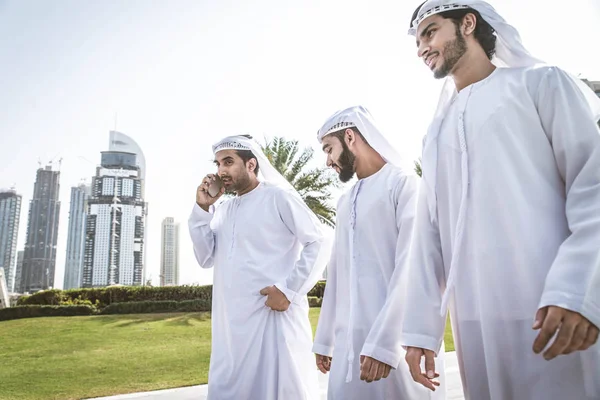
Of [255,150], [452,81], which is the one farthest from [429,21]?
[255,150]

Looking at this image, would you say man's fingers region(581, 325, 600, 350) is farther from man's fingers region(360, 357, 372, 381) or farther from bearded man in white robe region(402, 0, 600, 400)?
man's fingers region(360, 357, 372, 381)

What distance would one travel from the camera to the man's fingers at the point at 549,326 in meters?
1.10

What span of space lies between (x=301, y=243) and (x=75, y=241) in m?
92.3

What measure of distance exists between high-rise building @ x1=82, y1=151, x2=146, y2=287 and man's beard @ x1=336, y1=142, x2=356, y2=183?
65.6 metres

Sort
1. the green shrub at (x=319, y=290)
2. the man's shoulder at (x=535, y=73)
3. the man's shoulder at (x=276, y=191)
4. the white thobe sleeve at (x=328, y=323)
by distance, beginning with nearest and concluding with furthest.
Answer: the man's shoulder at (x=535, y=73) < the white thobe sleeve at (x=328, y=323) < the man's shoulder at (x=276, y=191) < the green shrub at (x=319, y=290)

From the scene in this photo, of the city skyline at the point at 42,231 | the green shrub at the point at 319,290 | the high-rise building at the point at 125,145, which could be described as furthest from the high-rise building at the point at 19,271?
the green shrub at the point at 319,290

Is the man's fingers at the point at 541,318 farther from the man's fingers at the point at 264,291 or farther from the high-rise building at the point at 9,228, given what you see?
the high-rise building at the point at 9,228

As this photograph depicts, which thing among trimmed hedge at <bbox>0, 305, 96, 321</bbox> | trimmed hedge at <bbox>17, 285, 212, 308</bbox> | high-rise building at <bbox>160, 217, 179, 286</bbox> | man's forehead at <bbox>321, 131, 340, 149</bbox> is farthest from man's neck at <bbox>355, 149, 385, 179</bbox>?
high-rise building at <bbox>160, 217, 179, 286</bbox>

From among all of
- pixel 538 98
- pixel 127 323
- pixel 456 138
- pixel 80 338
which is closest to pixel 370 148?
pixel 456 138

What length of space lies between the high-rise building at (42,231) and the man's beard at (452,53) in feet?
280

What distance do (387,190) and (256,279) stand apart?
1233mm

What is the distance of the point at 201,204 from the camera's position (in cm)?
355

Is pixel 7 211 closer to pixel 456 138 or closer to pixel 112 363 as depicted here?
pixel 112 363

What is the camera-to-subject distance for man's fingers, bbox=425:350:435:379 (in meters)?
1.50
